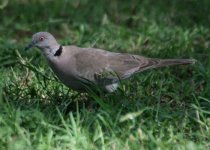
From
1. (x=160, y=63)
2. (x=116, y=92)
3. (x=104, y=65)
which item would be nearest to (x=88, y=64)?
(x=104, y=65)

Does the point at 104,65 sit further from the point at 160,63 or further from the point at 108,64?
the point at 160,63

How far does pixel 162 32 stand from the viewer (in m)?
7.83

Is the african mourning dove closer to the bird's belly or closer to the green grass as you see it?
the bird's belly

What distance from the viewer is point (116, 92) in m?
5.66

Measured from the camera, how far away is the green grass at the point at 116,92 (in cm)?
452

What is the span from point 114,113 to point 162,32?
3.18 metres

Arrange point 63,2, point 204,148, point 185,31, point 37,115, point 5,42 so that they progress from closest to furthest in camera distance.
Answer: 1. point 204,148
2. point 37,115
3. point 5,42
4. point 185,31
5. point 63,2

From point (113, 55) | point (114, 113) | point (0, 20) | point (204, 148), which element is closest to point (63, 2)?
point (0, 20)

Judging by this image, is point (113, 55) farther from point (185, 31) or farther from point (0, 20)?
point (0, 20)

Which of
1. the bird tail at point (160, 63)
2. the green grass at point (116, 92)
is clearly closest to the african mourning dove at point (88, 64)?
the bird tail at point (160, 63)

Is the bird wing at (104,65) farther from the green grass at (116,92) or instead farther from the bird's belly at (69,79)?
the green grass at (116,92)

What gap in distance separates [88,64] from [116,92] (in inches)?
15.6

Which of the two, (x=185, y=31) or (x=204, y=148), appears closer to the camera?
(x=204, y=148)

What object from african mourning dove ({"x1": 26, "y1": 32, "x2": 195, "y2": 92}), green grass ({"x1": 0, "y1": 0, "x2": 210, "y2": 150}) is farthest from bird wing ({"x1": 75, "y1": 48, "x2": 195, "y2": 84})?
green grass ({"x1": 0, "y1": 0, "x2": 210, "y2": 150})
